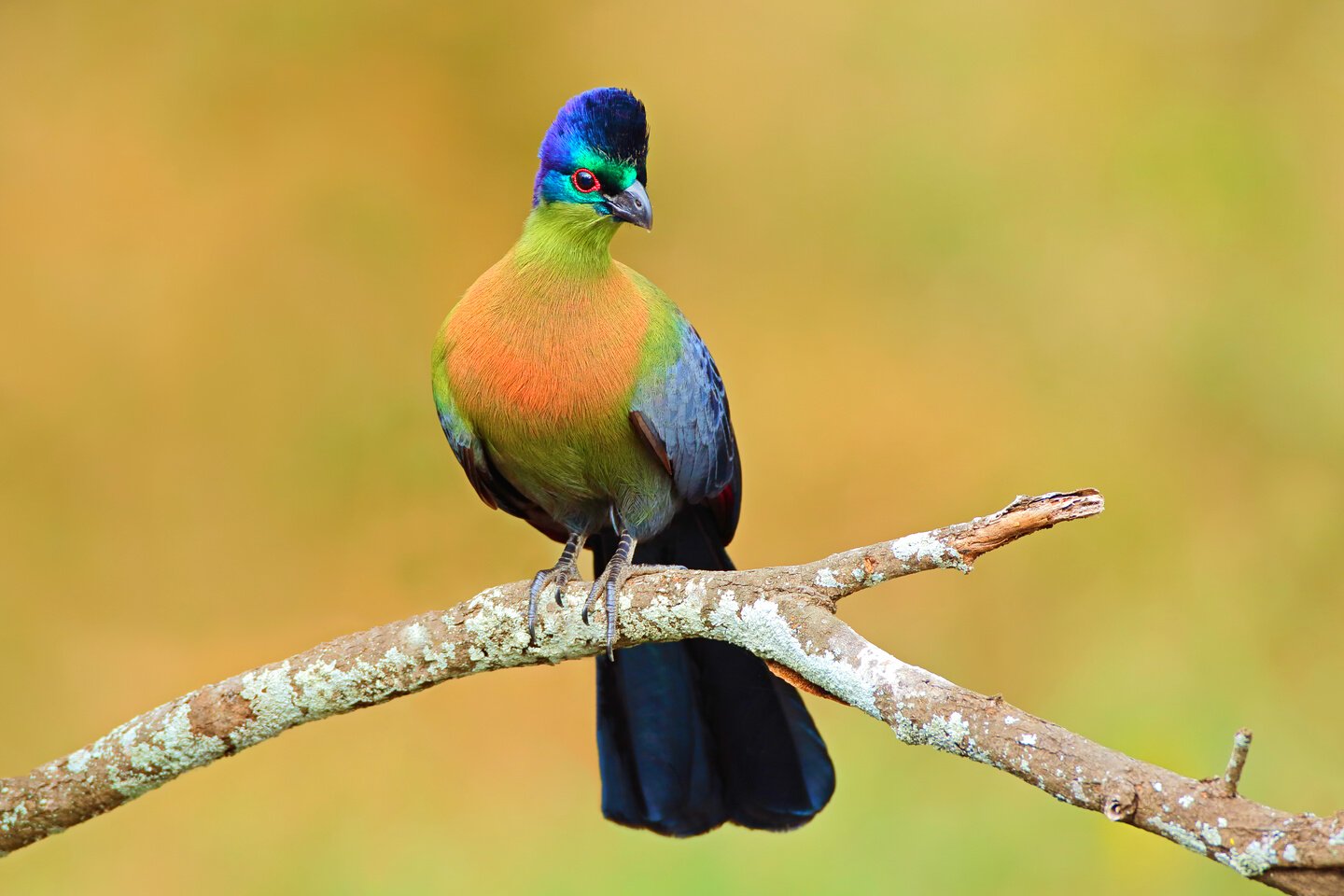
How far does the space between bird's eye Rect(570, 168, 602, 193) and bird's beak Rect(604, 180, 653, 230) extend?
0.16 feet

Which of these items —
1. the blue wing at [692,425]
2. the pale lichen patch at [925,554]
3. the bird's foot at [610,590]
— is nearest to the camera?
the pale lichen patch at [925,554]

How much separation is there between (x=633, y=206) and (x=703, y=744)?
1.32 m

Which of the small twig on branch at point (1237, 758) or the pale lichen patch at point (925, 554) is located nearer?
the small twig on branch at point (1237, 758)

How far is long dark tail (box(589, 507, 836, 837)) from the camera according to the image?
3088mm

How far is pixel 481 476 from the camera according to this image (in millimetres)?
3133

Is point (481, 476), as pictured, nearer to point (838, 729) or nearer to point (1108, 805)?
point (1108, 805)

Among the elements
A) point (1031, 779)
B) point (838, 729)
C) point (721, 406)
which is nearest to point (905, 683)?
point (1031, 779)

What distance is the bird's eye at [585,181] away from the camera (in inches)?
114

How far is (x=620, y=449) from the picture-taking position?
2.97m

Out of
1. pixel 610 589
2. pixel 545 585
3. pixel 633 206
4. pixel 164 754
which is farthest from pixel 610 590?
pixel 164 754

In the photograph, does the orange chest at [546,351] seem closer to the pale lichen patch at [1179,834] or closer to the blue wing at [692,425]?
the blue wing at [692,425]

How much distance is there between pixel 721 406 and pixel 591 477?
A: 0.39 meters

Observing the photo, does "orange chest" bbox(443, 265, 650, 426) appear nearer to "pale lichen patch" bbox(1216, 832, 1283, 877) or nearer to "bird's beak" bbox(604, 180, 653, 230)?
"bird's beak" bbox(604, 180, 653, 230)

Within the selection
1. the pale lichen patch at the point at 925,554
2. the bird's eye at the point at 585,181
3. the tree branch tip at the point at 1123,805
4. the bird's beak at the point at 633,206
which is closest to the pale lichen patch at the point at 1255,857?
the tree branch tip at the point at 1123,805
